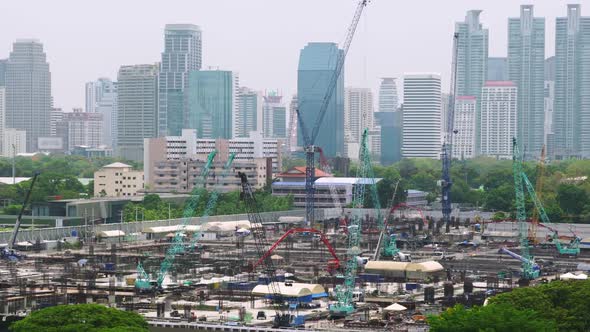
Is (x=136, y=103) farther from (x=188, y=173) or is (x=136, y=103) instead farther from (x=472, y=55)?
(x=188, y=173)

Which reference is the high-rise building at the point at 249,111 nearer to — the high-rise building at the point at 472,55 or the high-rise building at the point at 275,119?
the high-rise building at the point at 275,119

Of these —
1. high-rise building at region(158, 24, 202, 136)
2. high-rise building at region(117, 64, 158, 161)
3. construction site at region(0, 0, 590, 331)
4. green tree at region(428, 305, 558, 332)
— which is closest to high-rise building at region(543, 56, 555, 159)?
high-rise building at region(158, 24, 202, 136)

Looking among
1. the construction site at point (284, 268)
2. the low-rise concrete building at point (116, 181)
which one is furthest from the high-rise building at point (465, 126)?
the construction site at point (284, 268)

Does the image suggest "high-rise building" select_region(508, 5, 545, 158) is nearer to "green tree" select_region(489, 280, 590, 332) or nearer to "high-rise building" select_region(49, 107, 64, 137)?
"high-rise building" select_region(49, 107, 64, 137)

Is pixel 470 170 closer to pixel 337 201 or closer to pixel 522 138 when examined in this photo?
pixel 337 201

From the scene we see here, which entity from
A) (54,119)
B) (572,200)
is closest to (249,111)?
(54,119)

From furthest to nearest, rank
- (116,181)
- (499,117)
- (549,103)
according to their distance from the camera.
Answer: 1. (549,103)
2. (499,117)
3. (116,181)
